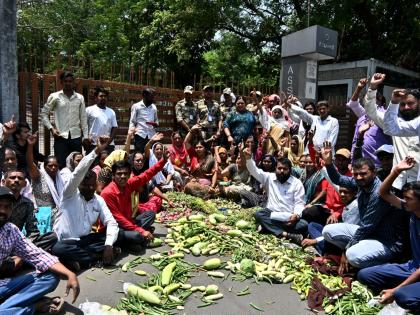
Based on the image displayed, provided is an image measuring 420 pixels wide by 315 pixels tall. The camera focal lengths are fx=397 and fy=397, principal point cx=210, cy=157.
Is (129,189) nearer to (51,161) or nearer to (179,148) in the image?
(51,161)

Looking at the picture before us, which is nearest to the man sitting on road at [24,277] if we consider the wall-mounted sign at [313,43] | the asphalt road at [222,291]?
the asphalt road at [222,291]

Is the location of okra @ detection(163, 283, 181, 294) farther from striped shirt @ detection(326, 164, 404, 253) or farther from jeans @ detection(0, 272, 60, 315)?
striped shirt @ detection(326, 164, 404, 253)

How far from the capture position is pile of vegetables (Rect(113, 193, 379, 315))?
3938mm

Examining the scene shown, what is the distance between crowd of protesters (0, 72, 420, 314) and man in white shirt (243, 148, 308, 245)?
0.02 metres

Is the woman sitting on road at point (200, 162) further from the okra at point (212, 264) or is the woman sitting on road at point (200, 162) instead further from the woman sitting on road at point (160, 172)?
the okra at point (212, 264)

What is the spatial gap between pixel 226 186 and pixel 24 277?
4.70 metres

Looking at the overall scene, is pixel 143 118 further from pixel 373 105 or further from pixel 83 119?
pixel 373 105

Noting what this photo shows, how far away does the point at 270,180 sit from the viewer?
6141 millimetres

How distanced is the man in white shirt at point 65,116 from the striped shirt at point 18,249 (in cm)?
335

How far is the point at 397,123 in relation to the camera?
4414 millimetres

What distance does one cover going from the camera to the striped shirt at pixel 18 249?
3457mm

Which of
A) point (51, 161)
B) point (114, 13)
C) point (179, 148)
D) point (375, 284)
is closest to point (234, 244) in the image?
point (375, 284)

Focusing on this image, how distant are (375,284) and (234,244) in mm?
1796

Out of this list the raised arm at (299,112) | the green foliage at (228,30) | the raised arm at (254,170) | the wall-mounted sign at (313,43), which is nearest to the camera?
the raised arm at (254,170)
